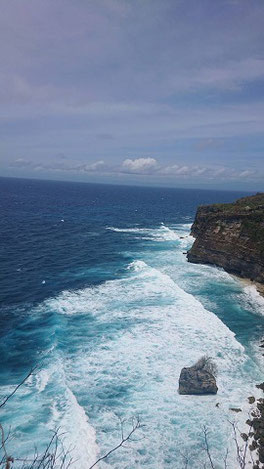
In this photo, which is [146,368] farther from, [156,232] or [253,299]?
[156,232]

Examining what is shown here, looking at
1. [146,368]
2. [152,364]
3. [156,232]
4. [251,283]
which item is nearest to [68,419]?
[146,368]

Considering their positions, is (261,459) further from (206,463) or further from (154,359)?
(154,359)

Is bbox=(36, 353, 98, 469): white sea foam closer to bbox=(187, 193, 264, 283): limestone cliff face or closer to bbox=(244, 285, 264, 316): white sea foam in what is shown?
bbox=(244, 285, 264, 316): white sea foam

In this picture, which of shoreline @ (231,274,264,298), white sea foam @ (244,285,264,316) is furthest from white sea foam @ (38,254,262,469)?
shoreline @ (231,274,264,298)

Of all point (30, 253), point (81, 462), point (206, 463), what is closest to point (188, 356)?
point (206, 463)

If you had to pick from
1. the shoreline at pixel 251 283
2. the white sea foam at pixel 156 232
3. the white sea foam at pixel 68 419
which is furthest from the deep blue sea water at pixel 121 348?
the white sea foam at pixel 156 232
